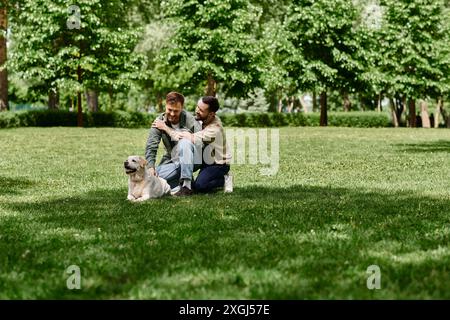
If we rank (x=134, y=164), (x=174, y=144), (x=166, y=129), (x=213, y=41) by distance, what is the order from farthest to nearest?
(x=213, y=41) < (x=174, y=144) < (x=166, y=129) < (x=134, y=164)

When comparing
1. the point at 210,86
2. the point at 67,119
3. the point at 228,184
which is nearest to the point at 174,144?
the point at 228,184

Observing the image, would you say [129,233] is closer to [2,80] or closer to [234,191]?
[234,191]

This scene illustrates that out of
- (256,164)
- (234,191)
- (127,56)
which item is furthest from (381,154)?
(127,56)

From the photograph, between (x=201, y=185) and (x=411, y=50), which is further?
(x=411, y=50)

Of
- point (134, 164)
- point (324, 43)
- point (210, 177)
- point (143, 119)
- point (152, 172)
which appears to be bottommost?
point (210, 177)

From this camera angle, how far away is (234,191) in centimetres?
1125

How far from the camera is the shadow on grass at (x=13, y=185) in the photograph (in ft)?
37.4

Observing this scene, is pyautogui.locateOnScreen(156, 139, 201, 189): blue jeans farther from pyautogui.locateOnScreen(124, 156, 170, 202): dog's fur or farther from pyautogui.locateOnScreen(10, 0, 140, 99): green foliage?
pyautogui.locateOnScreen(10, 0, 140, 99): green foliage

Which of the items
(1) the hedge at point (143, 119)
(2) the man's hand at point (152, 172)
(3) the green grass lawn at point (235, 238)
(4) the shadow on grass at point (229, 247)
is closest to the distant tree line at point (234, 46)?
(1) the hedge at point (143, 119)

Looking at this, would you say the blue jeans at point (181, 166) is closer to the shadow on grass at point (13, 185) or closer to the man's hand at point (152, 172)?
the man's hand at point (152, 172)

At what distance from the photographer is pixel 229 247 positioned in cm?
638

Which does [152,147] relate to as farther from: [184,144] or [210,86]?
[210,86]

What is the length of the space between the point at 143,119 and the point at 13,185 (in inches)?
1265
